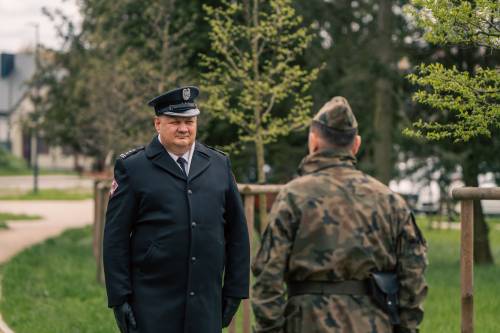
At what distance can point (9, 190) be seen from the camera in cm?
4681

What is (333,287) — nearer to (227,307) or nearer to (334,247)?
(334,247)

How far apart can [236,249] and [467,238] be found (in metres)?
1.62

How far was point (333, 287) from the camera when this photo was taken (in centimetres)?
427

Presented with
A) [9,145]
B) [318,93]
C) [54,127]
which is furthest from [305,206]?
[9,145]

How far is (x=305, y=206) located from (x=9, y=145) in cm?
8982

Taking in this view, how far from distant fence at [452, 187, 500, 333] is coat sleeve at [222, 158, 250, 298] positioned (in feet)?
4.68

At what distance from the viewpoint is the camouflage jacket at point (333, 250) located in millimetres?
4215

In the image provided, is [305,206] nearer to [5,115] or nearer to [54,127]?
[54,127]

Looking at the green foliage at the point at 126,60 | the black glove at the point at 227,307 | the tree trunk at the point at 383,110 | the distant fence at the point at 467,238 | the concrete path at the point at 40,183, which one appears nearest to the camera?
the black glove at the point at 227,307

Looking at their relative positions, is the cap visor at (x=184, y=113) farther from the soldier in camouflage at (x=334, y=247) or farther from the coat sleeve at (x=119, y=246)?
the soldier in camouflage at (x=334, y=247)

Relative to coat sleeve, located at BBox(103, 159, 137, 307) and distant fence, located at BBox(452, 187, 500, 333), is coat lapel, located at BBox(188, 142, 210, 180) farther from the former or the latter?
distant fence, located at BBox(452, 187, 500, 333)

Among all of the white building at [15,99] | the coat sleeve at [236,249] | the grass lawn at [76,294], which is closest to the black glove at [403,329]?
the coat sleeve at [236,249]

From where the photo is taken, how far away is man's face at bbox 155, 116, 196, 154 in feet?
17.9

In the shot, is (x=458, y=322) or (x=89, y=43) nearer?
(x=458, y=322)
